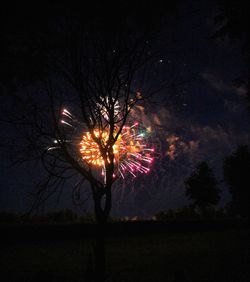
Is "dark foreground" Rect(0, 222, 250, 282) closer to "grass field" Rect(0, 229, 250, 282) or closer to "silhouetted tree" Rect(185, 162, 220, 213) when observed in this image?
"grass field" Rect(0, 229, 250, 282)

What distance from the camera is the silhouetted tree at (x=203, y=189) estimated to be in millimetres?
44531

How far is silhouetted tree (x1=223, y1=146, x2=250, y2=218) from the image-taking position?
42031 mm

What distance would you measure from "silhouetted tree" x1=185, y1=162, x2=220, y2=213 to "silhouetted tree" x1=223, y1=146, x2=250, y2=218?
2.39 meters

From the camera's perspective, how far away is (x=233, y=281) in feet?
29.2

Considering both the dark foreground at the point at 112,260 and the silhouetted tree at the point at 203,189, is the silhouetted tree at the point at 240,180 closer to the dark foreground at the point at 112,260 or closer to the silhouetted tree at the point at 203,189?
the silhouetted tree at the point at 203,189

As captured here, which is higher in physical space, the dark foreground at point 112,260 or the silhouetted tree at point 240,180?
the silhouetted tree at point 240,180

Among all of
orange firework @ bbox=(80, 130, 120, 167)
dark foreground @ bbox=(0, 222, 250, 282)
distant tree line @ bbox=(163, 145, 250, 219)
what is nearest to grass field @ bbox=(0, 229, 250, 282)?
dark foreground @ bbox=(0, 222, 250, 282)

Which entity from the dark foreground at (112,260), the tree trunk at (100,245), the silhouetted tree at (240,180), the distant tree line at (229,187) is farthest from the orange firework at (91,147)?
the silhouetted tree at (240,180)

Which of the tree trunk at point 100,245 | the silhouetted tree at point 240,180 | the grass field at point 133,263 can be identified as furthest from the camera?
the silhouetted tree at point 240,180

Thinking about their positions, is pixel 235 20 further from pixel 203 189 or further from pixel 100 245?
pixel 203 189

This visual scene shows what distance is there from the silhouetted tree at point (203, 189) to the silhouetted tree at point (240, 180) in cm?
239

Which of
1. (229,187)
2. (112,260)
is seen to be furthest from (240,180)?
(112,260)

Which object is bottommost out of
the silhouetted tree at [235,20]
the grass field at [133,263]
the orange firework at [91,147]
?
the grass field at [133,263]

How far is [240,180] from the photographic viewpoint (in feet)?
139
